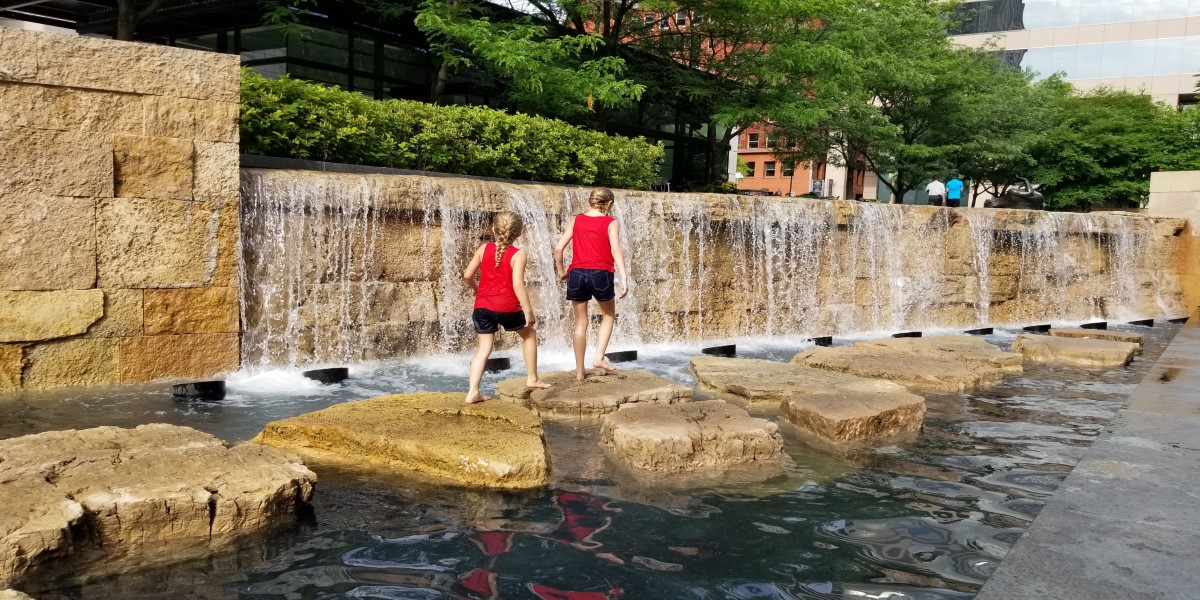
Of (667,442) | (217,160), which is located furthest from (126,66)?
(667,442)

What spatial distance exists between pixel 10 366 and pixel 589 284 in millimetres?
4277

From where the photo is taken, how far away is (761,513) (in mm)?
4074

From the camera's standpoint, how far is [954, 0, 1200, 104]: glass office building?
4216cm

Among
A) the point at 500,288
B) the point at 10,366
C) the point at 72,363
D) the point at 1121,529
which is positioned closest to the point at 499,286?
the point at 500,288

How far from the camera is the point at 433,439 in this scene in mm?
4629

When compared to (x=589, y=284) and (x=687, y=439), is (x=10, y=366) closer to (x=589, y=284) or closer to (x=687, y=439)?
(x=589, y=284)

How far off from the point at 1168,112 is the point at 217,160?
Result: 37.8m

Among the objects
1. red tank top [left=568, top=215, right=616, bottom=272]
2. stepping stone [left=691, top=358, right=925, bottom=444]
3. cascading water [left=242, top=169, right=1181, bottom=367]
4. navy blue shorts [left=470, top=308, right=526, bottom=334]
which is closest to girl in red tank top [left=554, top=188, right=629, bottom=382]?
red tank top [left=568, top=215, right=616, bottom=272]

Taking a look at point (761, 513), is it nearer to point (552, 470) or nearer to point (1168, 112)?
point (552, 470)

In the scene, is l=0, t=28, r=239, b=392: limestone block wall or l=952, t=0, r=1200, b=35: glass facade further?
l=952, t=0, r=1200, b=35: glass facade

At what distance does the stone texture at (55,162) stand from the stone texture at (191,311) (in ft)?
2.92

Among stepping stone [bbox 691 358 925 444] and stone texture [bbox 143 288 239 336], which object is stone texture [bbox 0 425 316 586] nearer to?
stone texture [bbox 143 288 239 336]

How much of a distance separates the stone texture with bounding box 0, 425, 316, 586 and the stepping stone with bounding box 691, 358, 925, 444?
331cm

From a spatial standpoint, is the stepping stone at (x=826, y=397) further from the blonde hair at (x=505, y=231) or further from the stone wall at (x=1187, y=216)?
the stone wall at (x=1187, y=216)
